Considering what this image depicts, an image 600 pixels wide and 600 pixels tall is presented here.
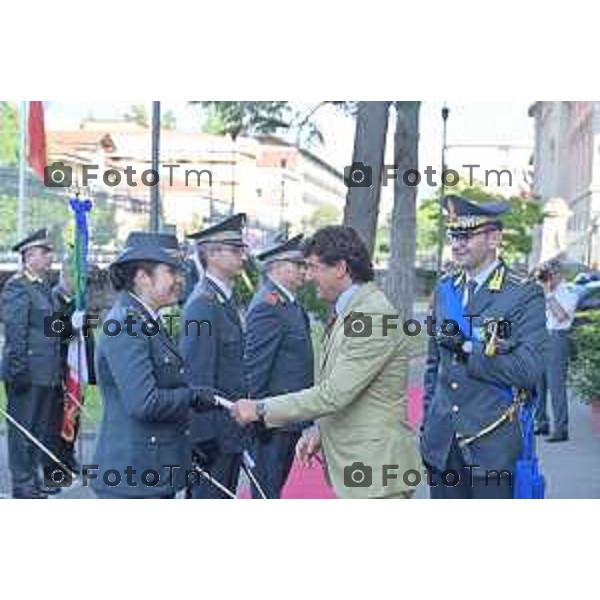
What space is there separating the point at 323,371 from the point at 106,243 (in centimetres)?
534

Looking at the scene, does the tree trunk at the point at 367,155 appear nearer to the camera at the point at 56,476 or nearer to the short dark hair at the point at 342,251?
the camera at the point at 56,476

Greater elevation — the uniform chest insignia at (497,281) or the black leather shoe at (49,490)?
the uniform chest insignia at (497,281)

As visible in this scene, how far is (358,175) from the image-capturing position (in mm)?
11641

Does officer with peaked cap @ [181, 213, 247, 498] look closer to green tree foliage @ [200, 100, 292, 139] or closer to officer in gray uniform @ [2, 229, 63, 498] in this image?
officer in gray uniform @ [2, 229, 63, 498]

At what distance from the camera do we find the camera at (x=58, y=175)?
8.27 m

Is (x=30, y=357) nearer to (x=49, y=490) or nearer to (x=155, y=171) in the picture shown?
(x=49, y=490)

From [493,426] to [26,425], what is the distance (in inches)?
138

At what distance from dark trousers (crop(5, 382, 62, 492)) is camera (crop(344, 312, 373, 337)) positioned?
3.62 meters

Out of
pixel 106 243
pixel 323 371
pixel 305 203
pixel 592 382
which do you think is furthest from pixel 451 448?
pixel 305 203

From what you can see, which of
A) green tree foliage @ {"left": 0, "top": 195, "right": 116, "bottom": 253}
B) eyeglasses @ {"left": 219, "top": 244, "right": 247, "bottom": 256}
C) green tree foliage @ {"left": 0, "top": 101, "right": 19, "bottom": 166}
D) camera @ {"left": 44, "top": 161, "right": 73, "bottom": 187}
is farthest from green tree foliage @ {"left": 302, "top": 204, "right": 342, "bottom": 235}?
eyeglasses @ {"left": 219, "top": 244, "right": 247, "bottom": 256}

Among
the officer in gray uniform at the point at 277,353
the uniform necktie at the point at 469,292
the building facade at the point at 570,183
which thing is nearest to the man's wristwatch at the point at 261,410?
the uniform necktie at the point at 469,292

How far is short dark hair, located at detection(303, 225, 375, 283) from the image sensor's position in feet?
14.9

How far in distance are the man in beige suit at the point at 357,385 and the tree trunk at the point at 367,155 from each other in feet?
18.8

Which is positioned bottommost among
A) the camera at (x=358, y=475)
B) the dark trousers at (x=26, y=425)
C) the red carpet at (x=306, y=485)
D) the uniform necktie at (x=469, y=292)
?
the red carpet at (x=306, y=485)
